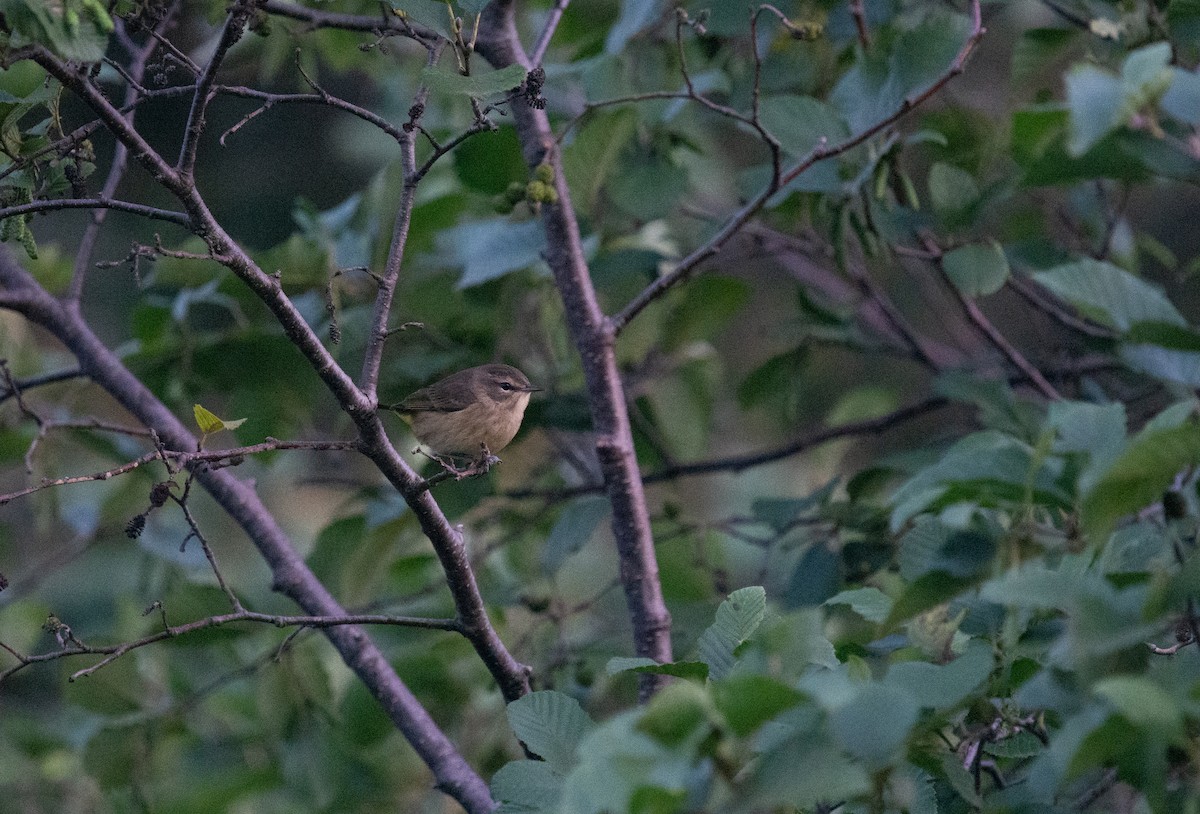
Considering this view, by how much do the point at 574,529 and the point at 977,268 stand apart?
135 centimetres

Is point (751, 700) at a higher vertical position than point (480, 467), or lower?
lower

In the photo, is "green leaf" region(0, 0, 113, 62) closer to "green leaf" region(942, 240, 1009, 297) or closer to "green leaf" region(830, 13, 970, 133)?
"green leaf" region(830, 13, 970, 133)

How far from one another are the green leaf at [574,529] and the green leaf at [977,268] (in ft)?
3.82

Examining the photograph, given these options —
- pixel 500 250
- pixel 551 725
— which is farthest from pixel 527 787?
pixel 500 250

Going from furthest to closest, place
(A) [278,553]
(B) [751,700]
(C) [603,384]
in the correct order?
(A) [278,553] < (C) [603,384] < (B) [751,700]

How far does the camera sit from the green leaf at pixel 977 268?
2908 mm

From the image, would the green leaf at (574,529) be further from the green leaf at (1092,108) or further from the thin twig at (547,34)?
the green leaf at (1092,108)

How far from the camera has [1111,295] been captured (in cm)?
161

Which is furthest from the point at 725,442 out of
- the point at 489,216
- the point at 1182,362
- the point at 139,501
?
the point at 1182,362

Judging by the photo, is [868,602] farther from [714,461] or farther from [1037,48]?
[1037,48]

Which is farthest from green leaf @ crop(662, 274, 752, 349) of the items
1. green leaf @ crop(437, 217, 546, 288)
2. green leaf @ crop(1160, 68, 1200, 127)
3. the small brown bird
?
green leaf @ crop(1160, 68, 1200, 127)

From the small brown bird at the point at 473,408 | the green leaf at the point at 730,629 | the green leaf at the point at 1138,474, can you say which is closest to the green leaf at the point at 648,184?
the small brown bird at the point at 473,408

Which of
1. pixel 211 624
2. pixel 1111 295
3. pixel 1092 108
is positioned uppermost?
pixel 211 624

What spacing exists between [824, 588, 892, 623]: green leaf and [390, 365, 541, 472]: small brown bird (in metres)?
1.85
